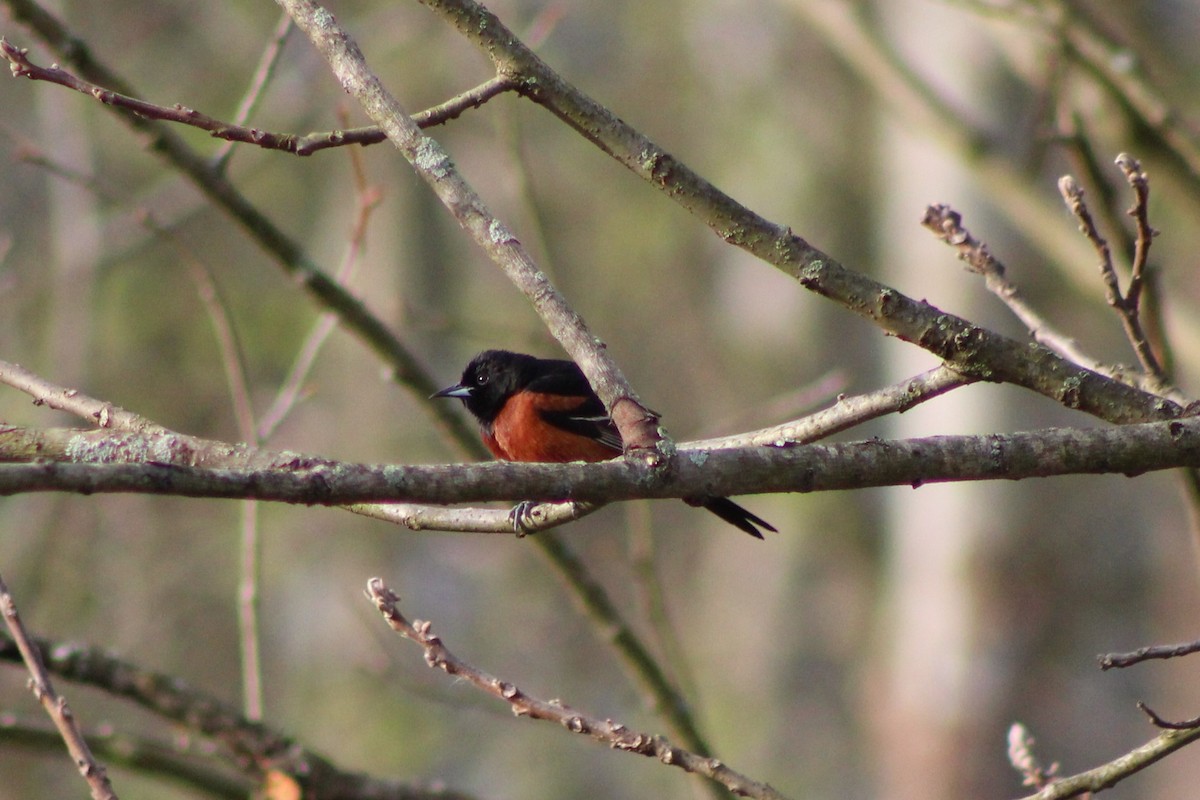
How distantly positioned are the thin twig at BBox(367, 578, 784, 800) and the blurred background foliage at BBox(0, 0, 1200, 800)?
100 inches

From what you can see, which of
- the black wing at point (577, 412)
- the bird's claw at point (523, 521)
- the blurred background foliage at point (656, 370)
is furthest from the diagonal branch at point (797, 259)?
the blurred background foliage at point (656, 370)

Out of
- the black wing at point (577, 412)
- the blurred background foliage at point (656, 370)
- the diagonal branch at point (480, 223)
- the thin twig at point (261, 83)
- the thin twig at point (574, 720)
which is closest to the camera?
the diagonal branch at point (480, 223)

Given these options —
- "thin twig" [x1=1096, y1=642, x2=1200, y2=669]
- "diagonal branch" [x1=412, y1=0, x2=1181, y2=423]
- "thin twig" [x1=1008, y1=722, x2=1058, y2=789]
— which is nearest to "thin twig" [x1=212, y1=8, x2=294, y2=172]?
"diagonal branch" [x1=412, y1=0, x2=1181, y2=423]

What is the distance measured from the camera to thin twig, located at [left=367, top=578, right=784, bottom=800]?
2.11 meters

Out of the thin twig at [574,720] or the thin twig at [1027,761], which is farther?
the thin twig at [1027,761]

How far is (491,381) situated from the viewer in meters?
5.28

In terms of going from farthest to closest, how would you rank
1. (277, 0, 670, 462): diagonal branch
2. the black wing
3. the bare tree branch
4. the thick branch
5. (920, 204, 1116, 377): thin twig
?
the black wing → the bare tree branch → (920, 204, 1116, 377): thin twig → (277, 0, 670, 462): diagonal branch → the thick branch

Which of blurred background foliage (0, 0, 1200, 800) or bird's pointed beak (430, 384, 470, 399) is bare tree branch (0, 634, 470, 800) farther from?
bird's pointed beak (430, 384, 470, 399)

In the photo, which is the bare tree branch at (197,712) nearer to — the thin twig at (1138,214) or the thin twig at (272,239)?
the thin twig at (272,239)

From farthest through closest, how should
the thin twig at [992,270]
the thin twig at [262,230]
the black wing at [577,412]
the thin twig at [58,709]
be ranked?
the black wing at [577,412], the thin twig at [262,230], the thin twig at [992,270], the thin twig at [58,709]

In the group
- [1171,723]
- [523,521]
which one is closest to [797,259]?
[523,521]

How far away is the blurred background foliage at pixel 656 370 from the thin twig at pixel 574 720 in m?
2.54

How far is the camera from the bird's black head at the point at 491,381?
16.9ft

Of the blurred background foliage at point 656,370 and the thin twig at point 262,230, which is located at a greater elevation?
the blurred background foliage at point 656,370
